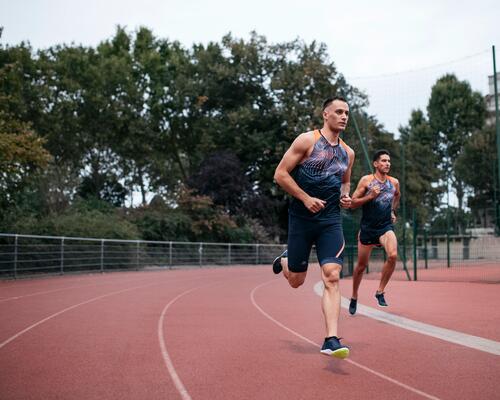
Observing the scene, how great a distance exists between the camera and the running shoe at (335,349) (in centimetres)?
505

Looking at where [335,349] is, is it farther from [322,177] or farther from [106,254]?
[106,254]

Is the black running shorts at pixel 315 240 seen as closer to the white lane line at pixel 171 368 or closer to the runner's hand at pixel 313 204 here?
the runner's hand at pixel 313 204

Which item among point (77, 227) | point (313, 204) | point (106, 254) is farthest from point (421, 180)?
point (313, 204)

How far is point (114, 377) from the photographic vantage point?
4.96 m

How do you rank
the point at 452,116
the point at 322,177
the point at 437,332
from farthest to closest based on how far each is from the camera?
the point at 452,116 < the point at 437,332 < the point at 322,177

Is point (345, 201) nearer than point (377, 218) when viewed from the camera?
Yes

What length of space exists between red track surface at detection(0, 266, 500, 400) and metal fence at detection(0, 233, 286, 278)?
718cm

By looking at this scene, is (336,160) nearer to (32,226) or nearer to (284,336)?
(284,336)

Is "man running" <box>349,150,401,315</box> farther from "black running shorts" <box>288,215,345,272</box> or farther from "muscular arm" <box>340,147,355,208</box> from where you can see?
"black running shorts" <box>288,215,345,272</box>

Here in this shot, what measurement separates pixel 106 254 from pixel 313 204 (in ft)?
65.3

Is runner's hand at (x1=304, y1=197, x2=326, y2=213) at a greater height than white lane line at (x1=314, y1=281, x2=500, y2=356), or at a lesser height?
greater

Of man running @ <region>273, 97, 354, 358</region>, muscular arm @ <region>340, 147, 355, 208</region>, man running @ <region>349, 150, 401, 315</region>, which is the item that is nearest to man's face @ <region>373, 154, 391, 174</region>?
man running @ <region>349, 150, 401, 315</region>

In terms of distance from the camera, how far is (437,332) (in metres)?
7.48

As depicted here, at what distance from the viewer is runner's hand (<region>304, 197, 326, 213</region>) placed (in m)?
5.59
